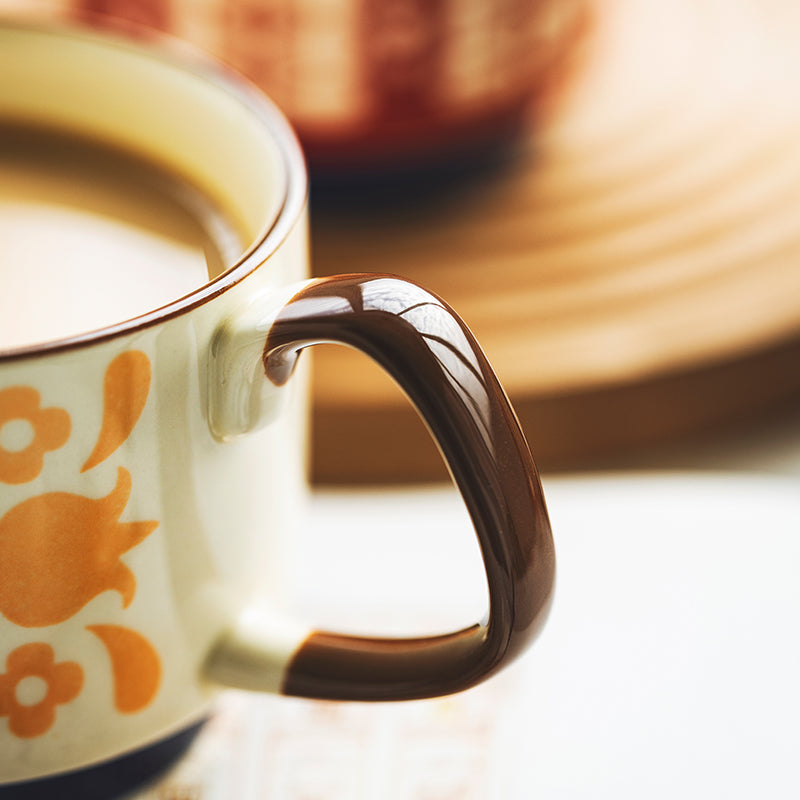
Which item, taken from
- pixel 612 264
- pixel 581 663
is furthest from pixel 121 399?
pixel 612 264

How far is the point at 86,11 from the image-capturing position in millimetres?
479

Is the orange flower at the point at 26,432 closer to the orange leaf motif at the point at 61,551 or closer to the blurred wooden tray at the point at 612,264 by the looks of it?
the orange leaf motif at the point at 61,551

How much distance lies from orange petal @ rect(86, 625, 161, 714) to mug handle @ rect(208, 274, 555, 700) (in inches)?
2.5

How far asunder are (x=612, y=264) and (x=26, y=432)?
34 cm

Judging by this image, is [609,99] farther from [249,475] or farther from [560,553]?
[249,475]

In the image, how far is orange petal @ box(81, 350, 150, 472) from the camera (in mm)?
210

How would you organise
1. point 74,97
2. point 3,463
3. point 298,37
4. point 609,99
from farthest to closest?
point 609,99, point 298,37, point 74,97, point 3,463

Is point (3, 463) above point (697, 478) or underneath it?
above

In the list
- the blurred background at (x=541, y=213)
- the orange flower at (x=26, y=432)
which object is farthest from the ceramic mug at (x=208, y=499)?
the blurred background at (x=541, y=213)

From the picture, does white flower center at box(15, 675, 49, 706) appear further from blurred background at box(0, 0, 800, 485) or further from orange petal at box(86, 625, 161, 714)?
blurred background at box(0, 0, 800, 485)

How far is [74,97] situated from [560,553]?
0.20 metres

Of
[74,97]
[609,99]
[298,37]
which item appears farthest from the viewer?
[609,99]

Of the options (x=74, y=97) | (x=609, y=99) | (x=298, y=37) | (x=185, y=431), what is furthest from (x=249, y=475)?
(x=609, y=99)

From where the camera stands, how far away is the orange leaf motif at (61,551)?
22 cm
